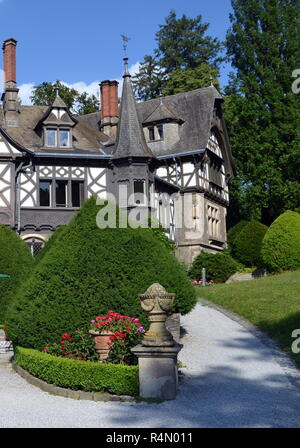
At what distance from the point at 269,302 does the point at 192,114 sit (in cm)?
1825

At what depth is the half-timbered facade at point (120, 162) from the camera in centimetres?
2745

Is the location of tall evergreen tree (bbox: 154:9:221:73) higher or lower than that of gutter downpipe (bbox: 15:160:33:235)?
higher

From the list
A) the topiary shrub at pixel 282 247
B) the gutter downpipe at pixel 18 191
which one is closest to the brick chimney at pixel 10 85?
the gutter downpipe at pixel 18 191

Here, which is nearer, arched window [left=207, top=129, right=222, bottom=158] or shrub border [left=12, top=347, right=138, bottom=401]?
shrub border [left=12, top=347, right=138, bottom=401]

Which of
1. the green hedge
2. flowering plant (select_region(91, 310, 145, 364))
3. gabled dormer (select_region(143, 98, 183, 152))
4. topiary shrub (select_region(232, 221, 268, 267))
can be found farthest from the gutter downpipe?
the green hedge

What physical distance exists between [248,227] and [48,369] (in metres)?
23.1

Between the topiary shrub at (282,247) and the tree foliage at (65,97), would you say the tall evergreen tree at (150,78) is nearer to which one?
the tree foliage at (65,97)

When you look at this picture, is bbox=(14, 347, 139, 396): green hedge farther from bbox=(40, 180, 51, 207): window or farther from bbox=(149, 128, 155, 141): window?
bbox=(149, 128, 155, 141): window

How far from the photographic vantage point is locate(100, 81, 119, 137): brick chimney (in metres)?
34.0

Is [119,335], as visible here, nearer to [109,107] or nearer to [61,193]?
[61,193]

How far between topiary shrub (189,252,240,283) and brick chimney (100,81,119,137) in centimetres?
971

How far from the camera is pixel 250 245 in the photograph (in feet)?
104

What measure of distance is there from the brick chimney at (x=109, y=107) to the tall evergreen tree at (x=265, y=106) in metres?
7.68
